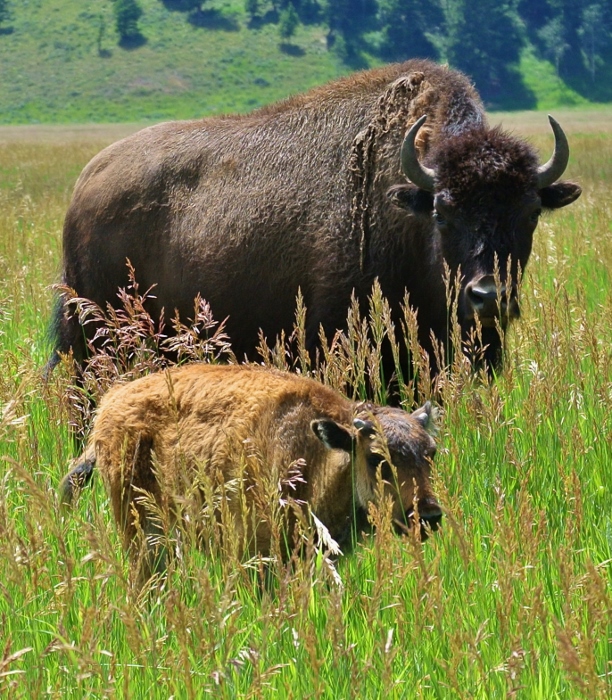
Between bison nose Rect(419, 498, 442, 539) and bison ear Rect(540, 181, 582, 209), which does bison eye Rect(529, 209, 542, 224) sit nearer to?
bison ear Rect(540, 181, 582, 209)

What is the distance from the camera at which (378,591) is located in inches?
99.3

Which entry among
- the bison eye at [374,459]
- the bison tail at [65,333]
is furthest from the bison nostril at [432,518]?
the bison tail at [65,333]

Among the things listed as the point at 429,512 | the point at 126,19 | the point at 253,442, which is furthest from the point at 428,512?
the point at 126,19

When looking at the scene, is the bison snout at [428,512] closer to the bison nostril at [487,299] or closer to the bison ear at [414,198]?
the bison nostril at [487,299]

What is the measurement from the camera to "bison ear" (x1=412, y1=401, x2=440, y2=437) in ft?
14.1

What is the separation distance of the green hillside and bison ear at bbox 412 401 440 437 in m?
84.8

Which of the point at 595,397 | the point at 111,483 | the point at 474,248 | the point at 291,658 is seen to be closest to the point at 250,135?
the point at 474,248

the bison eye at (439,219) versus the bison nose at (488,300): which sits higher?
the bison eye at (439,219)

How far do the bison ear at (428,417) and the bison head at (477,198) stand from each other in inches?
61.3

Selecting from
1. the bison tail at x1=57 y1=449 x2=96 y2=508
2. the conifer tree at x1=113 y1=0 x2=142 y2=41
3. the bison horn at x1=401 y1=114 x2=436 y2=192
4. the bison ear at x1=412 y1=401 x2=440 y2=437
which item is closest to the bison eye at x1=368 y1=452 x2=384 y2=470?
the bison ear at x1=412 y1=401 x2=440 y2=437

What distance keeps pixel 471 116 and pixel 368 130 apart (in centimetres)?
67

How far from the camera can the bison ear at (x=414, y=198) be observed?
21.2 ft

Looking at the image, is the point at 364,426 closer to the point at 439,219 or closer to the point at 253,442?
the point at 253,442

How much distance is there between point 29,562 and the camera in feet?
8.78
